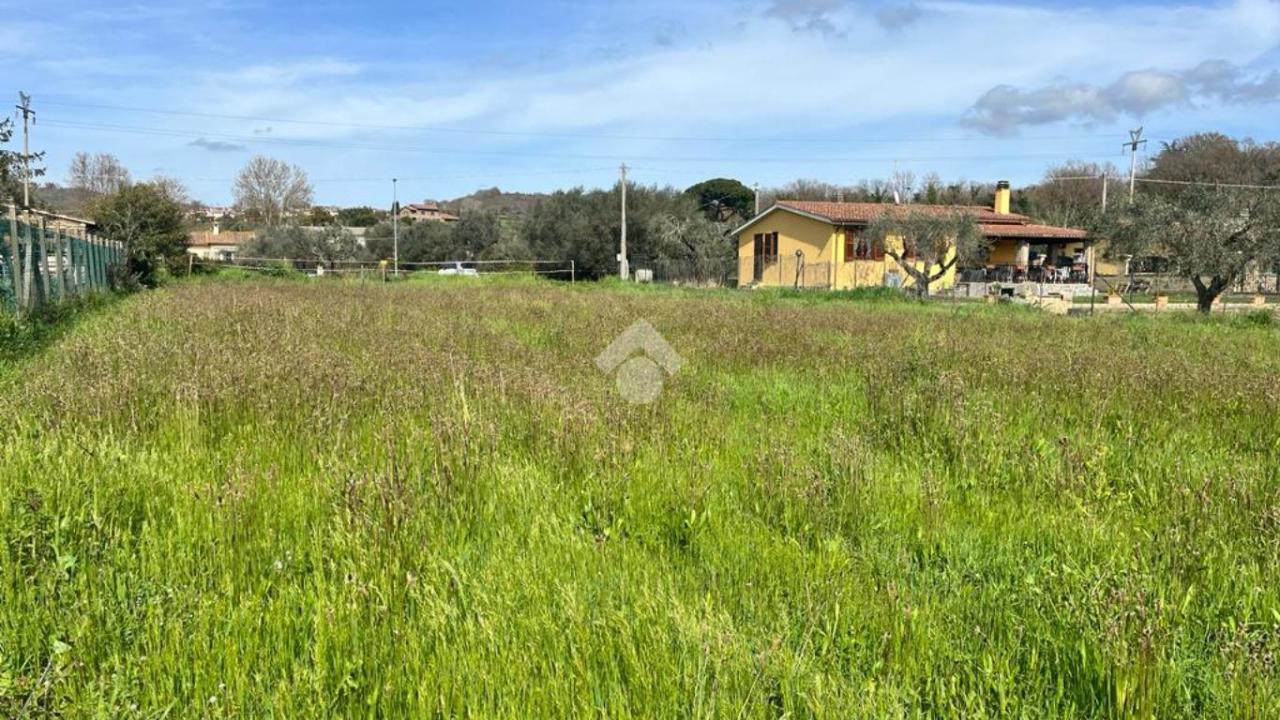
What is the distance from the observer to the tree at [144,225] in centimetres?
2759

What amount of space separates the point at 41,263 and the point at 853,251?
Answer: 30925 mm

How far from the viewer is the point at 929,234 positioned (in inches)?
1106

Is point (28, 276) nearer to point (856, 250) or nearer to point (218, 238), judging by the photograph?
point (856, 250)

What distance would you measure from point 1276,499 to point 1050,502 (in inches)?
37.1

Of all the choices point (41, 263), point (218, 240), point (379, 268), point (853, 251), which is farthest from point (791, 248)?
point (218, 240)

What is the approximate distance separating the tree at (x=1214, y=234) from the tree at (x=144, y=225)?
32.4 m

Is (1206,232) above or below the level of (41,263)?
above

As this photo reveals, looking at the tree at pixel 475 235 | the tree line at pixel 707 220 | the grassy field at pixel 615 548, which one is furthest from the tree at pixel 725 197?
the grassy field at pixel 615 548

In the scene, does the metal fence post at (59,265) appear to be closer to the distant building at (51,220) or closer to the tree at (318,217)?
the distant building at (51,220)

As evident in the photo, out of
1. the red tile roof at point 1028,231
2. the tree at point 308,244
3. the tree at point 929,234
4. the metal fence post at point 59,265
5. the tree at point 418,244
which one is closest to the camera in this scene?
the metal fence post at point 59,265

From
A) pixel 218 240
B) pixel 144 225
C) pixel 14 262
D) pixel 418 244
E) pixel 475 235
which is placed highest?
pixel 218 240

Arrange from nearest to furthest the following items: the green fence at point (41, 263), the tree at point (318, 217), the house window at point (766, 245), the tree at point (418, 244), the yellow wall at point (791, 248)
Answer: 1. the green fence at point (41, 263)
2. the yellow wall at point (791, 248)
3. the house window at point (766, 245)
4. the tree at point (418, 244)
5. the tree at point (318, 217)

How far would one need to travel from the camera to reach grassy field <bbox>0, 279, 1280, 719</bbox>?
2.08 metres

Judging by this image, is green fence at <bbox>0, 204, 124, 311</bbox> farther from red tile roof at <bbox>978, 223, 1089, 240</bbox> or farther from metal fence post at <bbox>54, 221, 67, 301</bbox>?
red tile roof at <bbox>978, 223, 1089, 240</bbox>
